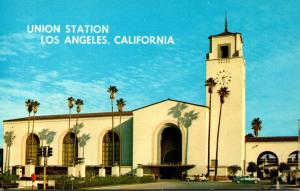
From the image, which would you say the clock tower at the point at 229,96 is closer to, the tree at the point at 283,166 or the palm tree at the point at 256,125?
the tree at the point at 283,166

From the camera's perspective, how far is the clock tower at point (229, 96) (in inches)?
2963

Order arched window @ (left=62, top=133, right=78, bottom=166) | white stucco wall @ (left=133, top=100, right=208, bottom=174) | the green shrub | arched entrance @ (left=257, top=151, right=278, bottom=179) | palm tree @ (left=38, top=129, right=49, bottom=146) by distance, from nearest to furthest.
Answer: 1. the green shrub
2. white stucco wall @ (left=133, top=100, right=208, bottom=174)
3. arched entrance @ (left=257, top=151, right=278, bottom=179)
4. arched window @ (left=62, top=133, right=78, bottom=166)
5. palm tree @ (left=38, top=129, right=49, bottom=146)

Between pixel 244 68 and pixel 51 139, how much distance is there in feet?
121

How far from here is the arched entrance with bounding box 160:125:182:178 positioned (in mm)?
78312

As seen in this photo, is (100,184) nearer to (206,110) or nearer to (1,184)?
(1,184)

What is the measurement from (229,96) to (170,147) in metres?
12.9

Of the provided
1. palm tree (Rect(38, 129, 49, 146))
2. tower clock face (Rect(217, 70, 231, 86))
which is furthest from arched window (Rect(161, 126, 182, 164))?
palm tree (Rect(38, 129, 49, 146))

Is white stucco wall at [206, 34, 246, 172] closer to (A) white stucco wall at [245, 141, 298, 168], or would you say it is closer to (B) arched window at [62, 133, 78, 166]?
(A) white stucco wall at [245, 141, 298, 168]

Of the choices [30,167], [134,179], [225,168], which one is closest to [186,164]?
[225,168]

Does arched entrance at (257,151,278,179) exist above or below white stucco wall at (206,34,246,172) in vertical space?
below

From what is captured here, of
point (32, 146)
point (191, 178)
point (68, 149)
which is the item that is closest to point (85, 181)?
point (191, 178)

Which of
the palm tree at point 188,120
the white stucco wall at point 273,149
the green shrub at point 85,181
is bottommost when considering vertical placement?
the green shrub at point 85,181

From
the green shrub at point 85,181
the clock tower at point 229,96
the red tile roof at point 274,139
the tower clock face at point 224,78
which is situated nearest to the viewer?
the green shrub at point 85,181

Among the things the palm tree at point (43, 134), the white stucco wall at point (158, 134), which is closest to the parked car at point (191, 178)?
the white stucco wall at point (158, 134)
